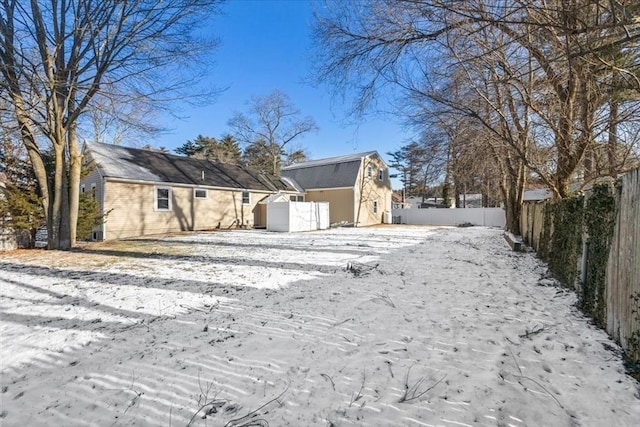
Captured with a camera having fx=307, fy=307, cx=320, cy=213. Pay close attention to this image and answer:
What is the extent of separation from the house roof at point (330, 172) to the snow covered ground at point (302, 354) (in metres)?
17.4

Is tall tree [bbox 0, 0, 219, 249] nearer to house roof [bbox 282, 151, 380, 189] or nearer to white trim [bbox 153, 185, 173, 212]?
white trim [bbox 153, 185, 173, 212]

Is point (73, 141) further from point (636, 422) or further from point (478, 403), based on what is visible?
point (636, 422)

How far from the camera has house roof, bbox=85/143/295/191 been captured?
Result: 14016mm

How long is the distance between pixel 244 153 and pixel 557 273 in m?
38.2

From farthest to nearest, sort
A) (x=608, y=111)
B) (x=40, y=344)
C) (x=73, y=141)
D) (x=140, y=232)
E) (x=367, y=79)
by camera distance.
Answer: (x=140, y=232), (x=73, y=141), (x=608, y=111), (x=367, y=79), (x=40, y=344)

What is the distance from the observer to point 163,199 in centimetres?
1528

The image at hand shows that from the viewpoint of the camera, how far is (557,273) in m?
5.77

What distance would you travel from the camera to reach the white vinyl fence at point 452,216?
Answer: 81.8ft

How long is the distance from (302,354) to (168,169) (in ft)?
52.5

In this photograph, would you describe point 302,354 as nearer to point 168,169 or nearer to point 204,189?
point 204,189

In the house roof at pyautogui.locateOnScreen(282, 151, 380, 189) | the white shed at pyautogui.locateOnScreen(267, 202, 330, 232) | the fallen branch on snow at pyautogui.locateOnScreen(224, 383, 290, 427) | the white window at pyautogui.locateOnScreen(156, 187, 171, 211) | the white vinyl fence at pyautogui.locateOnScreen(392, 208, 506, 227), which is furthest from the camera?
the white vinyl fence at pyautogui.locateOnScreen(392, 208, 506, 227)

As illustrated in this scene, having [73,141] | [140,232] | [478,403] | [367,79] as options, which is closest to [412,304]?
[478,403]

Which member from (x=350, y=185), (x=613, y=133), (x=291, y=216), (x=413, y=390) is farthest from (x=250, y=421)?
(x=350, y=185)

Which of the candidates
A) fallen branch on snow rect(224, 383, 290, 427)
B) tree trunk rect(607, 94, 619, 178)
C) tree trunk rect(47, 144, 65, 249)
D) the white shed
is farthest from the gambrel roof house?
tree trunk rect(607, 94, 619, 178)
